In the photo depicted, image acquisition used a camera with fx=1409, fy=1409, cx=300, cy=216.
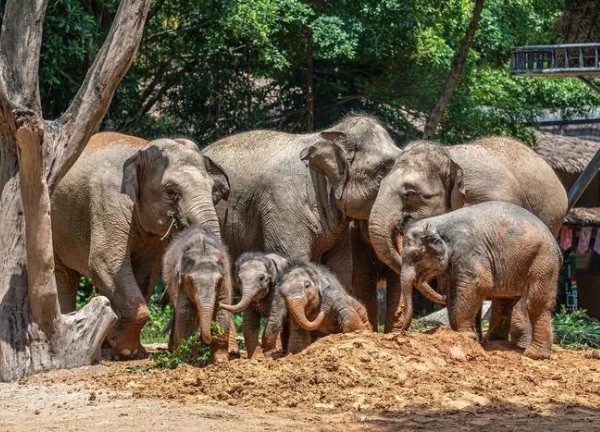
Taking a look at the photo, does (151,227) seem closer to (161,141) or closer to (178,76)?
(161,141)

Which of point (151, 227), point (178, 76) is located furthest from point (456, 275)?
point (178, 76)

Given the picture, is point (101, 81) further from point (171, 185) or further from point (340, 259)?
point (340, 259)

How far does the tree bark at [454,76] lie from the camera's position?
683 inches

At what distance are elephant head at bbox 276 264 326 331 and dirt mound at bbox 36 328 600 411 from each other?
30cm

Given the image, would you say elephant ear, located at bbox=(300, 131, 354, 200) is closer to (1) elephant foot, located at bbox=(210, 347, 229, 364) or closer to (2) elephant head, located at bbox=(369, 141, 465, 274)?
(2) elephant head, located at bbox=(369, 141, 465, 274)

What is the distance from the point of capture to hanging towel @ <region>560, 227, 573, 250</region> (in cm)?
2173

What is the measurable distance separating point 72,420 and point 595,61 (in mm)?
8208

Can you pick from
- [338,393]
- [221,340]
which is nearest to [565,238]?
[221,340]

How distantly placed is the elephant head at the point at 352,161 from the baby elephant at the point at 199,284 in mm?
1581

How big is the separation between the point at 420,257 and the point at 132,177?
2654 mm

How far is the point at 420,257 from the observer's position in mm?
10727

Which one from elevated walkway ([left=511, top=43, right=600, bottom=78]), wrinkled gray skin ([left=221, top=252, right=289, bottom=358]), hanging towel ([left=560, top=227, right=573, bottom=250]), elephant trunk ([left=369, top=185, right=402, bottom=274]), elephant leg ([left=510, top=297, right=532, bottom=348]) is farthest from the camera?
hanging towel ([left=560, top=227, right=573, bottom=250])

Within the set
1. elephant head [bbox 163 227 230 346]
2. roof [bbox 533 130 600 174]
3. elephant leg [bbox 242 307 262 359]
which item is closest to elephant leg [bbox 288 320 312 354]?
elephant leg [bbox 242 307 262 359]

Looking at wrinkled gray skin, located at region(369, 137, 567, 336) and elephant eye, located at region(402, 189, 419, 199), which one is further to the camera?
elephant eye, located at region(402, 189, 419, 199)
